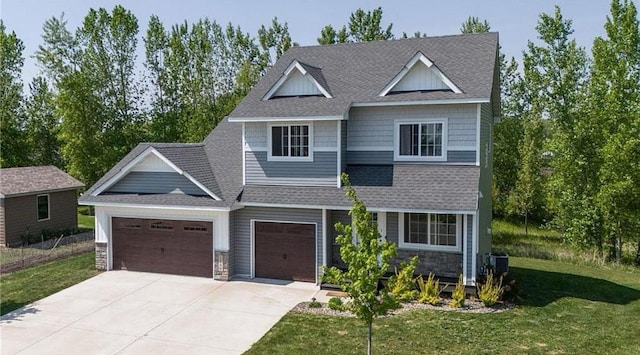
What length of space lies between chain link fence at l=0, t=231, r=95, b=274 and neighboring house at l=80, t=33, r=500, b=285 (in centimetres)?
304

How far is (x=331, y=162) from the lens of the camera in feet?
51.6

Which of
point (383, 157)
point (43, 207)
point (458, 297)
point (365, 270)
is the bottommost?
point (458, 297)

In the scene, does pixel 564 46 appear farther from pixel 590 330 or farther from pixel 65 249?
pixel 65 249

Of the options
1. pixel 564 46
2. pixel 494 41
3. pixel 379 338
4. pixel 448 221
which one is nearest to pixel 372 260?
pixel 379 338

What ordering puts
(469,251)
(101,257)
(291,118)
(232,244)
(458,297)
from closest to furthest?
1. (458,297)
2. (469,251)
3. (291,118)
4. (232,244)
5. (101,257)

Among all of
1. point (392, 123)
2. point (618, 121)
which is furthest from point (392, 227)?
point (618, 121)

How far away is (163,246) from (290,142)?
572cm

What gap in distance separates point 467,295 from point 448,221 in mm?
2255

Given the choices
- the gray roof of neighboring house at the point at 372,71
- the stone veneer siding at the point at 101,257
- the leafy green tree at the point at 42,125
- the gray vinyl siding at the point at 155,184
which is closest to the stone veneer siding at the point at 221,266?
the gray vinyl siding at the point at 155,184

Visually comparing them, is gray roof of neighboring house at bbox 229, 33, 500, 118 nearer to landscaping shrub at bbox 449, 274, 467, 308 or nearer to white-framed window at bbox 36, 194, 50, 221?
landscaping shrub at bbox 449, 274, 467, 308

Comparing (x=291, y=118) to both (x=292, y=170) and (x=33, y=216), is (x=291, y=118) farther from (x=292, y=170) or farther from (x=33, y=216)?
(x=33, y=216)

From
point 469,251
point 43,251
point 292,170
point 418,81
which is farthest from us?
point 43,251

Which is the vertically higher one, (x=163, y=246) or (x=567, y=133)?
(x=567, y=133)

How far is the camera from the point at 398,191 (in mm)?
14875
